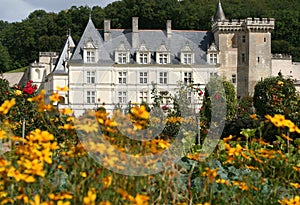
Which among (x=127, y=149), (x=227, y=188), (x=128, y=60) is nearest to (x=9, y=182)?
(x=127, y=149)

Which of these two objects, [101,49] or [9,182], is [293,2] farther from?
[9,182]

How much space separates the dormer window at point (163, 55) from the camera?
87.3ft

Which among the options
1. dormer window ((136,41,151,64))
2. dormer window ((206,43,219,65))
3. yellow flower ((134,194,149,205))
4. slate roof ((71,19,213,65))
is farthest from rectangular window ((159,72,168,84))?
→ yellow flower ((134,194,149,205))

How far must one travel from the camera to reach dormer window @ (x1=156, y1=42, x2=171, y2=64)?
87.3 ft

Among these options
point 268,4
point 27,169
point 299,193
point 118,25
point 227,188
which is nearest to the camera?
point 27,169

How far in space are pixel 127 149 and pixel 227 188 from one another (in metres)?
0.76

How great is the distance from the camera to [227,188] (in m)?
3.06

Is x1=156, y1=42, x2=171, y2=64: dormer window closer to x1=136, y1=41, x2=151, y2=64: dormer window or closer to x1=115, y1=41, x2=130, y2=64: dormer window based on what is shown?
x1=136, y1=41, x2=151, y2=64: dormer window

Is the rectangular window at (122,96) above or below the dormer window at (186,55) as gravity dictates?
below

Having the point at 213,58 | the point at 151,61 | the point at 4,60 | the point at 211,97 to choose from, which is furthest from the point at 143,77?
the point at 4,60

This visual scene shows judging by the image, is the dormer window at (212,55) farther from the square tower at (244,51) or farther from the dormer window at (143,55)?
the dormer window at (143,55)

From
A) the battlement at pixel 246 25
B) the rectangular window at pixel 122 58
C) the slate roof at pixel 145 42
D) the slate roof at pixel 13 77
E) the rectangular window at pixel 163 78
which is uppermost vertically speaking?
the battlement at pixel 246 25

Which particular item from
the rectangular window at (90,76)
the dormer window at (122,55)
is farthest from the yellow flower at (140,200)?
the dormer window at (122,55)

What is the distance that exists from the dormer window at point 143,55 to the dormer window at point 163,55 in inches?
19.8
